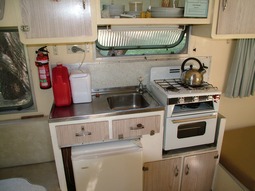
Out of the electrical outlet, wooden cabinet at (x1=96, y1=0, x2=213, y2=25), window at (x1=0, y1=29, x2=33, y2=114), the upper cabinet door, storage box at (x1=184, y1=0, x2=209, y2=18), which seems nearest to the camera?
the upper cabinet door

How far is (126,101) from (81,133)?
0.67m

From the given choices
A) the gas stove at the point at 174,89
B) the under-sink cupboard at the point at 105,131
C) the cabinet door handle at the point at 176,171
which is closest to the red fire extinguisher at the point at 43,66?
the under-sink cupboard at the point at 105,131

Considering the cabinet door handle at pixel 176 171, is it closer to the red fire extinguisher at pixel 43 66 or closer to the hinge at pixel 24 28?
the red fire extinguisher at pixel 43 66

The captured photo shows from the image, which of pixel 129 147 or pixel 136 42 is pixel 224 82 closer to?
pixel 136 42

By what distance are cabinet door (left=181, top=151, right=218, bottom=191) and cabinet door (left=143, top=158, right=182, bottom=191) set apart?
8 centimetres

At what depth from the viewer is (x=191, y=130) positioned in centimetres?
179

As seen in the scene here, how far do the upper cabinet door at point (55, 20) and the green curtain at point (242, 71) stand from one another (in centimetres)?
154

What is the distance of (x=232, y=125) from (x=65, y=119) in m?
2.12

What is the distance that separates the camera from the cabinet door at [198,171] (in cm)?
189

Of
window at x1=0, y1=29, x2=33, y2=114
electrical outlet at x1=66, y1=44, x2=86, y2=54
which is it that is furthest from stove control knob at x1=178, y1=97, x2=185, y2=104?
window at x1=0, y1=29, x2=33, y2=114

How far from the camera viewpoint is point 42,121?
1.90 m

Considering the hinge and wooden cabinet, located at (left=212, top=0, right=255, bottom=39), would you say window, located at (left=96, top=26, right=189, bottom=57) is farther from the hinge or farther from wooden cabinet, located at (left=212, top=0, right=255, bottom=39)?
the hinge

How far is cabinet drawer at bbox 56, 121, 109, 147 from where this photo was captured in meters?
1.52

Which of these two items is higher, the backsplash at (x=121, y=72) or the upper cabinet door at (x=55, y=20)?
the upper cabinet door at (x=55, y=20)
